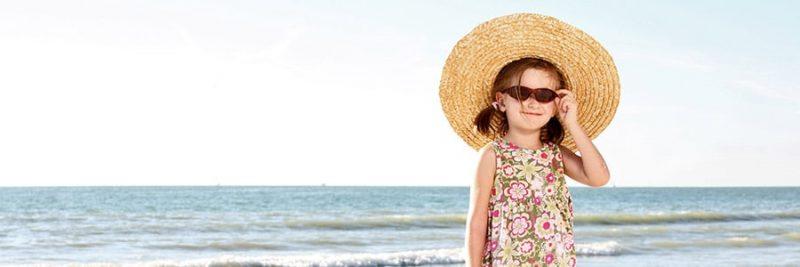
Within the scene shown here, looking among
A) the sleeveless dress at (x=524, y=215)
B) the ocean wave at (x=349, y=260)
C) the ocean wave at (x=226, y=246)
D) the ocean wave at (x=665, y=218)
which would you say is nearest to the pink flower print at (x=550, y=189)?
the sleeveless dress at (x=524, y=215)

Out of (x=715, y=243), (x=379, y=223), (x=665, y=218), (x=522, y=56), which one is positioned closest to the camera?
(x=522, y=56)

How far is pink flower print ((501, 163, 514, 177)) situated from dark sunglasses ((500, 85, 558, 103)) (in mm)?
224

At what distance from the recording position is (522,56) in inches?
139

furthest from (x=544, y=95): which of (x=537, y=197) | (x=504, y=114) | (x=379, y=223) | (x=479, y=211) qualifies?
(x=379, y=223)

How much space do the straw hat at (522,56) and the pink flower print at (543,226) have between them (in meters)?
0.34

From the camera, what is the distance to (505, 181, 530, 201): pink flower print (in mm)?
3342

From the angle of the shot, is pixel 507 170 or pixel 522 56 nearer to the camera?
pixel 507 170

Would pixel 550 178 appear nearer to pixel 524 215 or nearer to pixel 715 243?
pixel 524 215

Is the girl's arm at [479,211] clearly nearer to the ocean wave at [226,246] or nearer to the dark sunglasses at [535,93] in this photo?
the dark sunglasses at [535,93]

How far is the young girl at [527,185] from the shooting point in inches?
131

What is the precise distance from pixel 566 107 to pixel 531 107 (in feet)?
0.43

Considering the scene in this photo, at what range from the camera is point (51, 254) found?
14750 millimetres

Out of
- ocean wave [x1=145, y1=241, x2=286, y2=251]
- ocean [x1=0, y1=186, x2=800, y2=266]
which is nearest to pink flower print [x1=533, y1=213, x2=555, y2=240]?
ocean [x1=0, y1=186, x2=800, y2=266]

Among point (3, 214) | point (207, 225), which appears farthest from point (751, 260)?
point (3, 214)
